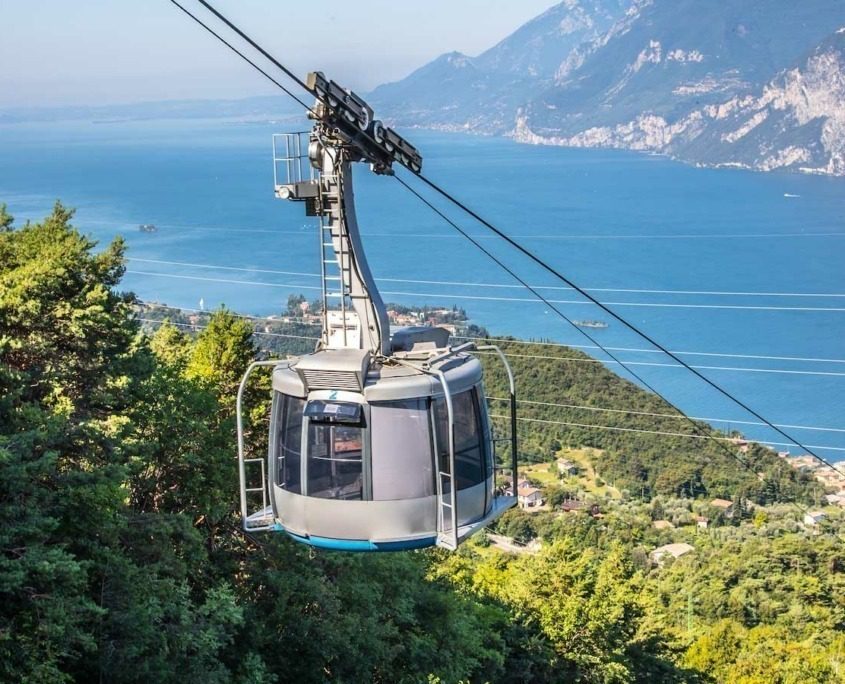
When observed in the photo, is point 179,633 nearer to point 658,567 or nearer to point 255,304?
point 658,567

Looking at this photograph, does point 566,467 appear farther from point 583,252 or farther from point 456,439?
point 583,252

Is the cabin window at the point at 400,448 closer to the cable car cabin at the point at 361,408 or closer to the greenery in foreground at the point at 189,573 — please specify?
the cable car cabin at the point at 361,408

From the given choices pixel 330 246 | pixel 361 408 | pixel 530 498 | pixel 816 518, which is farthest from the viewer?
pixel 530 498

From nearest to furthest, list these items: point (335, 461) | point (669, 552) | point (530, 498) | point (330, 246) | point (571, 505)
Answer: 1. point (335, 461)
2. point (330, 246)
3. point (669, 552)
4. point (571, 505)
5. point (530, 498)

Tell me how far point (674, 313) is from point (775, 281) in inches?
515

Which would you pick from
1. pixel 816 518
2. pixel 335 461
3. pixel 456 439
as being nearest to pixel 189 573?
pixel 335 461

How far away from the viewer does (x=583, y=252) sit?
251 feet

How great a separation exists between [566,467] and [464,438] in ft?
119

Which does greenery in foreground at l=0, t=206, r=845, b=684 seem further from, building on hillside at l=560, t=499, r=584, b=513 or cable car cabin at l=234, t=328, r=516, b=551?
building on hillside at l=560, t=499, r=584, b=513

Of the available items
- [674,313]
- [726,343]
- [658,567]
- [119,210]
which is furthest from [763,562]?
[119,210]

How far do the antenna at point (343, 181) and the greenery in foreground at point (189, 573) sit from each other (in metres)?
2.52

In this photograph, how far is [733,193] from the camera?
384ft

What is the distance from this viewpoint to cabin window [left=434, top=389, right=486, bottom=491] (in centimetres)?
571

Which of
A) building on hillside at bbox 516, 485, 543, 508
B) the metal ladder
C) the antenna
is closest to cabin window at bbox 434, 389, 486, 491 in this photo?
the antenna
